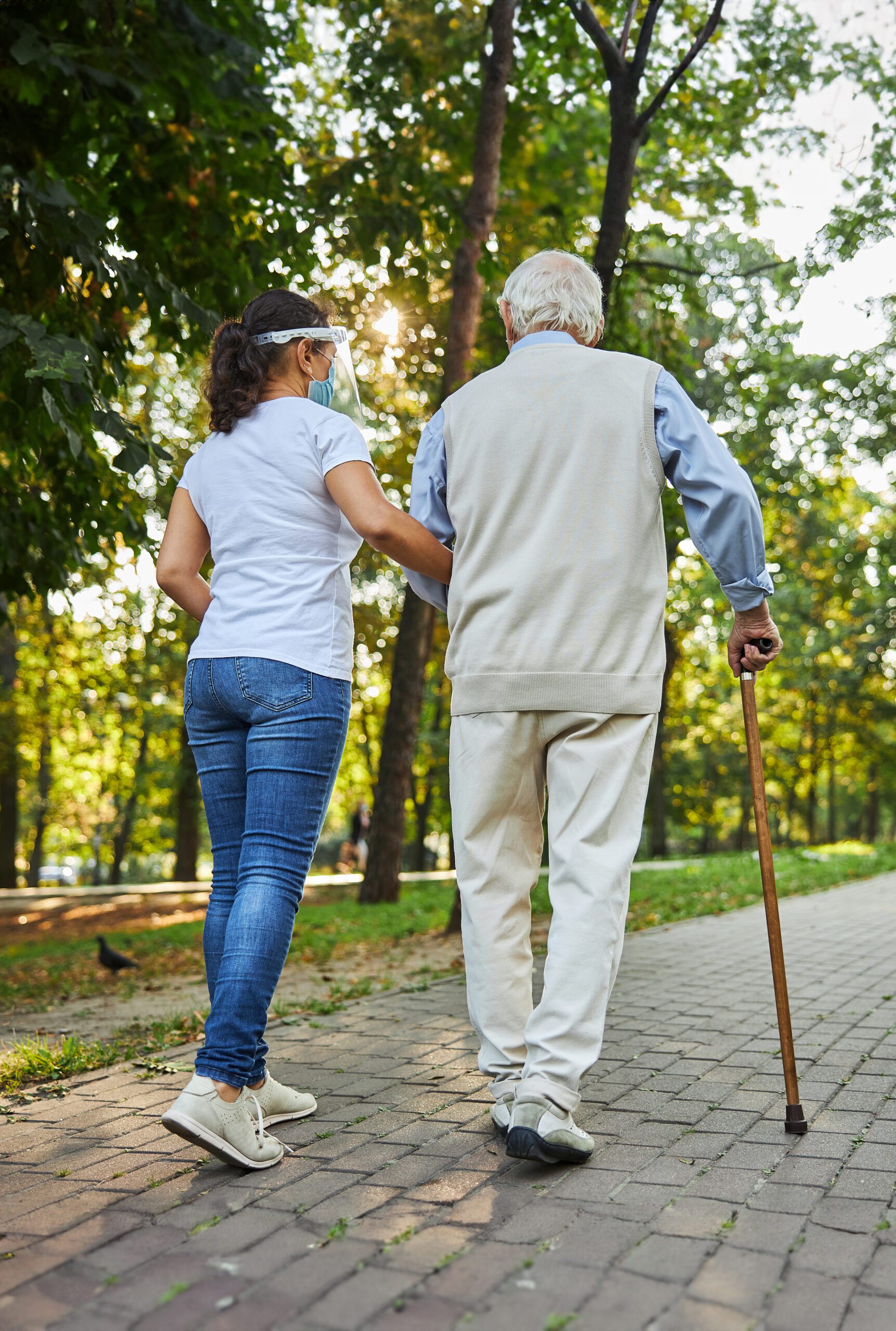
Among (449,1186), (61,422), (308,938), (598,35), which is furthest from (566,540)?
(308,938)

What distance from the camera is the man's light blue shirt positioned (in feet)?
10.4

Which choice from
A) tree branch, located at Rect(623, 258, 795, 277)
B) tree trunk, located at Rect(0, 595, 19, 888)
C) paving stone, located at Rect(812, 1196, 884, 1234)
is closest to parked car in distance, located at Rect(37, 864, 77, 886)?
tree trunk, located at Rect(0, 595, 19, 888)

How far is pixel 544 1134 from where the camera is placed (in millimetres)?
2918

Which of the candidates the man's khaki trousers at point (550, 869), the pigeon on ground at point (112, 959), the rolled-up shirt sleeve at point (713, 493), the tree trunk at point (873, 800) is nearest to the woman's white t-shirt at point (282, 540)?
the man's khaki trousers at point (550, 869)

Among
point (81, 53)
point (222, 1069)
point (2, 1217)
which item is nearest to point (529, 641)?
point (222, 1069)

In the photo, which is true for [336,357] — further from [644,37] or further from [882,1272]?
[644,37]

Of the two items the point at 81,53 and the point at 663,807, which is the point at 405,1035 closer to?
the point at 81,53

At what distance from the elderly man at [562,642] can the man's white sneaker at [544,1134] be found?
0.17ft

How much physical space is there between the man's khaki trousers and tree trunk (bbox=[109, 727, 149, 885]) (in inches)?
968

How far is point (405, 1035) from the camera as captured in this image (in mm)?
4789

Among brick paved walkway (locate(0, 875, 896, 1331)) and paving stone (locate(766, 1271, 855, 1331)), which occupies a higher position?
paving stone (locate(766, 1271, 855, 1331))

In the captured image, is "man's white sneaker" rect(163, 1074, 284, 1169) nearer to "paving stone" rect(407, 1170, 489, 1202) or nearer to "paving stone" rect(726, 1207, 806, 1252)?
"paving stone" rect(407, 1170, 489, 1202)

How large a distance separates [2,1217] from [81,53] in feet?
17.5

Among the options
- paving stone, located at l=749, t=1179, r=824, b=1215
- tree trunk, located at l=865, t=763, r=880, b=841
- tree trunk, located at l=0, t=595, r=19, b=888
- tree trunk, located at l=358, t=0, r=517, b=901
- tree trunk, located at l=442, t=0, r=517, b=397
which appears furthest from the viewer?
tree trunk, located at l=865, t=763, r=880, b=841
